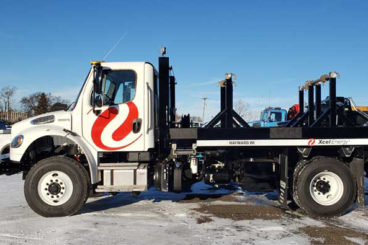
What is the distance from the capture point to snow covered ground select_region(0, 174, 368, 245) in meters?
4.84

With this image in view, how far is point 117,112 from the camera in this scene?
242 inches

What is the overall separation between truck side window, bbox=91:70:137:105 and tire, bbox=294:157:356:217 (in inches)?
143

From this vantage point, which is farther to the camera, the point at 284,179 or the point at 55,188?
the point at 284,179

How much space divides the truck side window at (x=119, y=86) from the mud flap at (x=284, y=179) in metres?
3.23

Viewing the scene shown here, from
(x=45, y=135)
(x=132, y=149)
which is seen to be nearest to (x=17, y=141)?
(x=45, y=135)

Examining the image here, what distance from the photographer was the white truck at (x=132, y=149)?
19.6 feet

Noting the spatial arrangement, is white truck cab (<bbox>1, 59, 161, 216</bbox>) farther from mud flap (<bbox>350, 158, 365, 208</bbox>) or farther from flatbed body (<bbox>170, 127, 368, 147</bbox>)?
mud flap (<bbox>350, 158, 365, 208</bbox>)

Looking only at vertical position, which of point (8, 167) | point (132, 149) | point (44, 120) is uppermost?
point (44, 120)

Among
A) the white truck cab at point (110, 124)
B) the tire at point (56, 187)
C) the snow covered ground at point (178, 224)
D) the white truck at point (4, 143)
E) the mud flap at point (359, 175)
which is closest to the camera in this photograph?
the snow covered ground at point (178, 224)

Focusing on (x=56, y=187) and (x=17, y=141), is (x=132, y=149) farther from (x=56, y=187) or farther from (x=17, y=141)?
(x=17, y=141)

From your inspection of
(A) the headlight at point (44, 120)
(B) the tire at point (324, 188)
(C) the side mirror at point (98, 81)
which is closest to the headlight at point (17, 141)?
(A) the headlight at point (44, 120)

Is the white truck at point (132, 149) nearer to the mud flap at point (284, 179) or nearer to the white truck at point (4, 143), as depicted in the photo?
the mud flap at point (284, 179)

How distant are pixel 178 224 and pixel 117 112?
234 centimetres

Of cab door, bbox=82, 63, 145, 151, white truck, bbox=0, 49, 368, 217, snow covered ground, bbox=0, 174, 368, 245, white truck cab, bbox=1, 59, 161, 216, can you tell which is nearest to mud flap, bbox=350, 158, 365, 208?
white truck, bbox=0, 49, 368, 217
